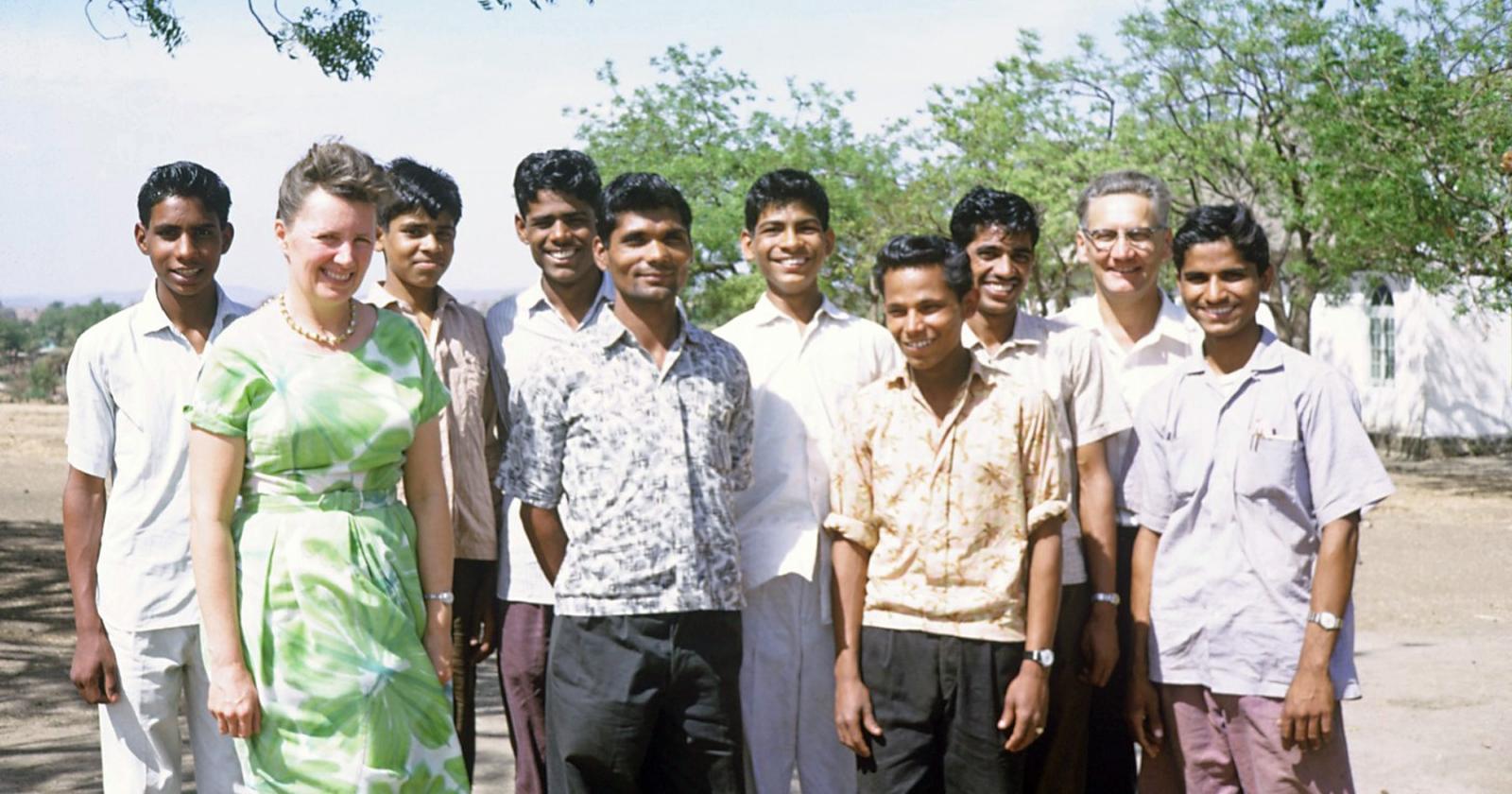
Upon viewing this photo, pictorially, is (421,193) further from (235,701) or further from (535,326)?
(235,701)

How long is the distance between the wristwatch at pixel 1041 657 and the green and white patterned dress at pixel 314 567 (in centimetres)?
147

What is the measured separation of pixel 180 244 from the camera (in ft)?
13.2

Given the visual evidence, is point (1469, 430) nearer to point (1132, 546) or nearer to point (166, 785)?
point (1132, 546)

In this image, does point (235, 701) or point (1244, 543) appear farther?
point (1244, 543)

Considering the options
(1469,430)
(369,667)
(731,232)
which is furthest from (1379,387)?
(369,667)

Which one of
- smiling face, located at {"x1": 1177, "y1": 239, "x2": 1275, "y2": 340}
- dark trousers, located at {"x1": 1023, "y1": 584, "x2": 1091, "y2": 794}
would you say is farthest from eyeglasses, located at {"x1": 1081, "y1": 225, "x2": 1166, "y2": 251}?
dark trousers, located at {"x1": 1023, "y1": 584, "x2": 1091, "y2": 794}

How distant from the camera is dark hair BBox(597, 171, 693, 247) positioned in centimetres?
396

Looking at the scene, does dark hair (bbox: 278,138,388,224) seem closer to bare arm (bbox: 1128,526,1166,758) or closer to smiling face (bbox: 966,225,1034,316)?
smiling face (bbox: 966,225,1034,316)

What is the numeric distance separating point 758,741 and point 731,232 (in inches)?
921

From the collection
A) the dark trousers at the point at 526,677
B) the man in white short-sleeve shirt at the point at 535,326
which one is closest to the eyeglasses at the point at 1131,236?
the man in white short-sleeve shirt at the point at 535,326

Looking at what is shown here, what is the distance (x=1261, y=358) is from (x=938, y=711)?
1.23 m

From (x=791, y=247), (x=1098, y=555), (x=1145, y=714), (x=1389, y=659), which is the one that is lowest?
(x=1389, y=659)

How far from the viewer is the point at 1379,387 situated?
2462cm

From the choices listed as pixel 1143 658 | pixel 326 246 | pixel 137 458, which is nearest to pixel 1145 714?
pixel 1143 658
